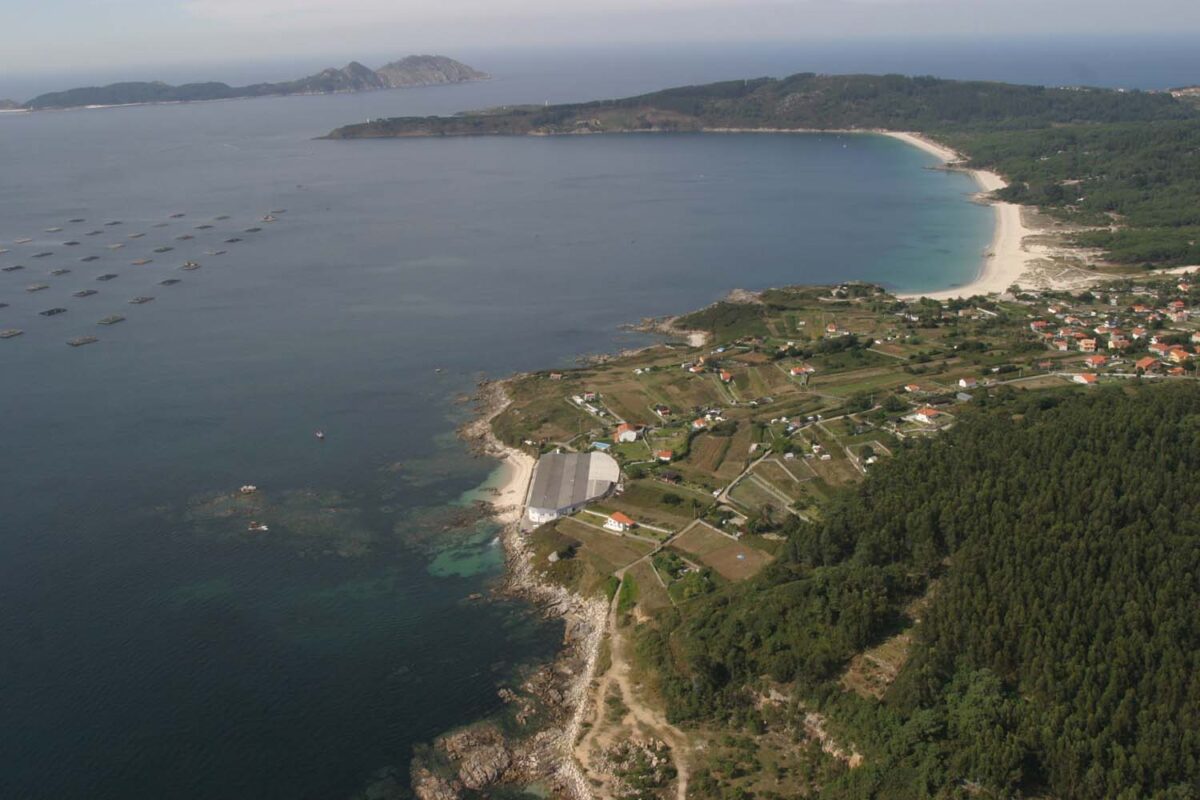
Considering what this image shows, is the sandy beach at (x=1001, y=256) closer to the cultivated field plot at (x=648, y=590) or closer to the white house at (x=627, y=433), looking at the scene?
the white house at (x=627, y=433)

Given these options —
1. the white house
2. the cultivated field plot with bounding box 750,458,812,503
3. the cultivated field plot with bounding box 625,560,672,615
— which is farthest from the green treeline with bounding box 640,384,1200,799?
the white house

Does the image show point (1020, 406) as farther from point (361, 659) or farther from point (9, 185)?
A: point (9, 185)

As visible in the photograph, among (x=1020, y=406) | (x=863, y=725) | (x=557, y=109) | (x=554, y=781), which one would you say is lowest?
(x=554, y=781)

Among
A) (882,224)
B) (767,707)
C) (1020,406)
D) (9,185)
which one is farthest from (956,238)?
(9,185)

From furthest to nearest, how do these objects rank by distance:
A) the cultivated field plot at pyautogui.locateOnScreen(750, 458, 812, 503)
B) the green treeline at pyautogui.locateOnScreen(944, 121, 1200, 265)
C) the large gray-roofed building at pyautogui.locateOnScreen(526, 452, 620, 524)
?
the green treeline at pyautogui.locateOnScreen(944, 121, 1200, 265)
the cultivated field plot at pyautogui.locateOnScreen(750, 458, 812, 503)
the large gray-roofed building at pyautogui.locateOnScreen(526, 452, 620, 524)

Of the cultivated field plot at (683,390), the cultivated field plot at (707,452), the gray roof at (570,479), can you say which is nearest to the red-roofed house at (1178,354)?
the cultivated field plot at (683,390)

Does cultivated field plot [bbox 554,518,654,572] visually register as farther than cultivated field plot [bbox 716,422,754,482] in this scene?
No

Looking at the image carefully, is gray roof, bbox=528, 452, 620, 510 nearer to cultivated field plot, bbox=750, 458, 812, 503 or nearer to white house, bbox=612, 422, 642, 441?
white house, bbox=612, 422, 642, 441
